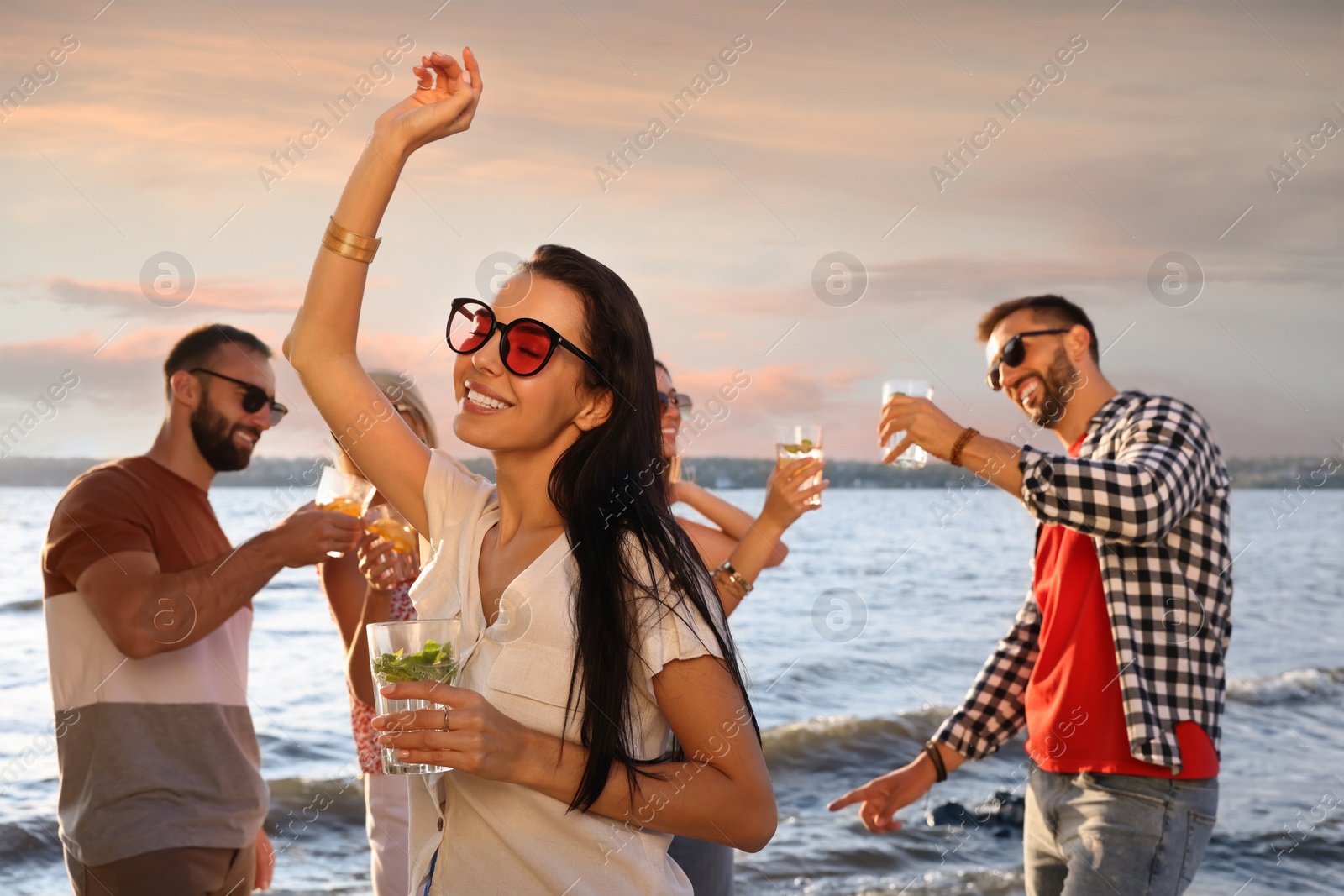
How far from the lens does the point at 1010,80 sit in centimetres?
1711

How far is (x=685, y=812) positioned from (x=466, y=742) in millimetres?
419

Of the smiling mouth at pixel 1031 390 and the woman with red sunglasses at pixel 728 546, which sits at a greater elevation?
the smiling mouth at pixel 1031 390

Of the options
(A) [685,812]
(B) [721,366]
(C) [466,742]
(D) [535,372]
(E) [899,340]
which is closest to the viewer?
(C) [466,742]

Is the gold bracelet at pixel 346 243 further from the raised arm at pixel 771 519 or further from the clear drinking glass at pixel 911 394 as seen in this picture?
the clear drinking glass at pixel 911 394

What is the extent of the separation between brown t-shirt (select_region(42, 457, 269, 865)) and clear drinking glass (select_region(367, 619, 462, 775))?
227cm

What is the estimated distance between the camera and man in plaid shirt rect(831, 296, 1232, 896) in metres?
3.57

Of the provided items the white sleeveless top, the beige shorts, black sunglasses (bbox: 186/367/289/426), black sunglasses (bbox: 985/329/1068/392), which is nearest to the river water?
the beige shorts

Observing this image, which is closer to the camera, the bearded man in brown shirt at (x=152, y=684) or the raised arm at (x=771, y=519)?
the raised arm at (x=771, y=519)

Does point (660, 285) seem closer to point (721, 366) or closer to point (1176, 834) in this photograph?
point (721, 366)

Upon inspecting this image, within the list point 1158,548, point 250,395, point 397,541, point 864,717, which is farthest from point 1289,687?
point 250,395

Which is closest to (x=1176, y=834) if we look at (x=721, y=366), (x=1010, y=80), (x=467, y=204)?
(x=467, y=204)

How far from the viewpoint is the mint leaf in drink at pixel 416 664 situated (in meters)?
1.93

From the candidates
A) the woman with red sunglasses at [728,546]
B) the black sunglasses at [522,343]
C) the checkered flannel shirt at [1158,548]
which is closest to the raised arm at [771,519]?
the woman with red sunglasses at [728,546]

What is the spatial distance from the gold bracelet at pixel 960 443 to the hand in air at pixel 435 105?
6.73ft
